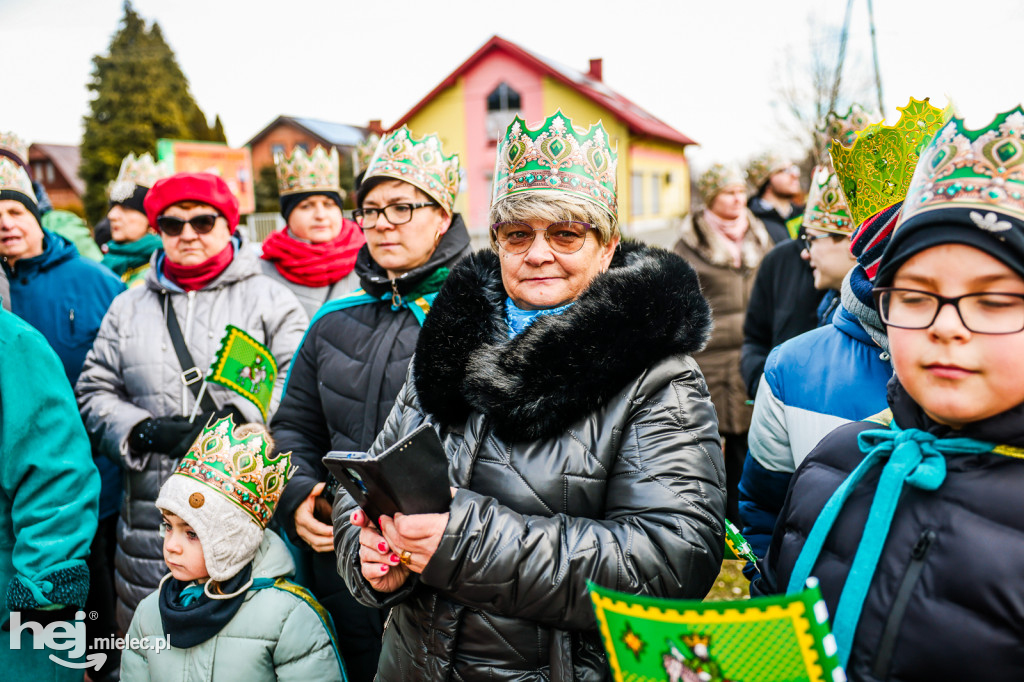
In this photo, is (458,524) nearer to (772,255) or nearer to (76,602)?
(76,602)

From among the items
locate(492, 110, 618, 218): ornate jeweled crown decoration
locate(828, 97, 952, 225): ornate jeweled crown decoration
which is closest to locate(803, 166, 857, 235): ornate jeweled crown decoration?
locate(828, 97, 952, 225): ornate jeweled crown decoration

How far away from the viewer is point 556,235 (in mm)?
1901

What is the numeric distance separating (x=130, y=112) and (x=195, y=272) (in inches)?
1325

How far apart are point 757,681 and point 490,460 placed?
32.1 inches


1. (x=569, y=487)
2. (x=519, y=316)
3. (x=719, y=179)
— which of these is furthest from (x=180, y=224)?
(x=719, y=179)

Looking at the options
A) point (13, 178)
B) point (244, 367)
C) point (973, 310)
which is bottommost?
point (244, 367)

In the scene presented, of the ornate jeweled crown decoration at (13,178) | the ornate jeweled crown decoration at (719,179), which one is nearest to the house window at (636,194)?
the ornate jeweled crown decoration at (719,179)

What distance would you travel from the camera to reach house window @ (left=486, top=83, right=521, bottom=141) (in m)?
28.4

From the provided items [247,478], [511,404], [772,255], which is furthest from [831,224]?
[247,478]

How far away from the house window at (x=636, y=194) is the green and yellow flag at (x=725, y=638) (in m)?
28.0

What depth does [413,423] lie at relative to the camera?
1.96 m

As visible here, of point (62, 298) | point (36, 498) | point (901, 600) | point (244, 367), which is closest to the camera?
point (901, 600)

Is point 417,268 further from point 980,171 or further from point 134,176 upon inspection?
point 134,176

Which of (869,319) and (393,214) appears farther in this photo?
(393,214)
